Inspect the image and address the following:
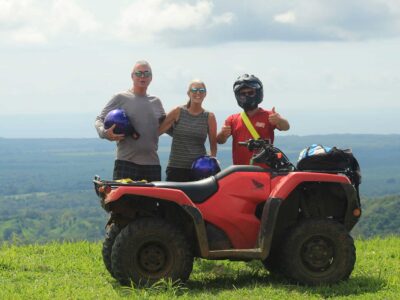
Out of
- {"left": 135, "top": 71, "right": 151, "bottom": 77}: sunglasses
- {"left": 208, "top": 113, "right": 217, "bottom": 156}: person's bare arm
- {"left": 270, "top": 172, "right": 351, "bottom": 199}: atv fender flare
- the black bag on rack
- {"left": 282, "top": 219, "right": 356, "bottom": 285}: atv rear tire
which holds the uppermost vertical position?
{"left": 135, "top": 71, "right": 151, "bottom": 77}: sunglasses

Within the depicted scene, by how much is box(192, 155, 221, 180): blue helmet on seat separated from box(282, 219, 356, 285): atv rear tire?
1215mm

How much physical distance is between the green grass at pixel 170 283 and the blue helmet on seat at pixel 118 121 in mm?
1831

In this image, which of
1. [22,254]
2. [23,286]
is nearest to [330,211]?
[23,286]

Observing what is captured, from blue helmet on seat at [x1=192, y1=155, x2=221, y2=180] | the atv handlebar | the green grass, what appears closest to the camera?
the green grass

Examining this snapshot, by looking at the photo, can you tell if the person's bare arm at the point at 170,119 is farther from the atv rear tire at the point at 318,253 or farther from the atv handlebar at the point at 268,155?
the atv rear tire at the point at 318,253

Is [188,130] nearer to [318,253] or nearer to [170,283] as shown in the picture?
[170,283]

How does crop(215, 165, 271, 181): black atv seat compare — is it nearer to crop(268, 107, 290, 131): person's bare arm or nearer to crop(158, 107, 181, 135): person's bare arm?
crop(268, 107, 290, 131): person's bare arm

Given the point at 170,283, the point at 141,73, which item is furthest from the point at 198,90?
the point at 170,283

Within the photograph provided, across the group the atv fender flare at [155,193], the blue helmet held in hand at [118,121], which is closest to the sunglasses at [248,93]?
the blue helmet held in hand at [118,121]

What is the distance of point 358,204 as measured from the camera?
8.68 meters

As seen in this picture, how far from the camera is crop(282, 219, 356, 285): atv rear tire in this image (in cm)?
846

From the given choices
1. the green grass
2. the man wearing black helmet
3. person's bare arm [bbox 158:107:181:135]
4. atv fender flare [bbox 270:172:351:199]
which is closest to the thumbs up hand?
the man wearing black helmet

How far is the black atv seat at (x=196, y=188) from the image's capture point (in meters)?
8.34

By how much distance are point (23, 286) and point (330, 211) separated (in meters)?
3.73
